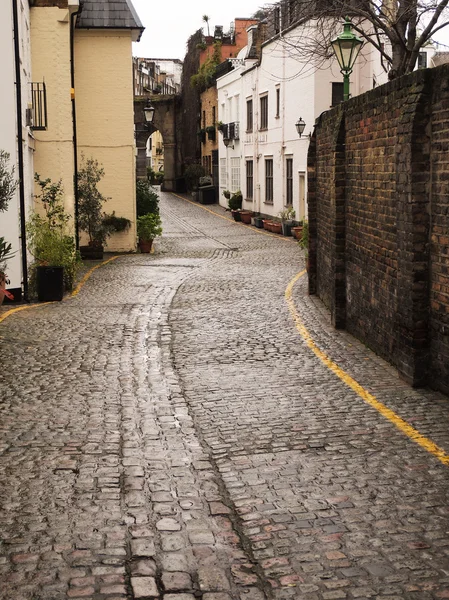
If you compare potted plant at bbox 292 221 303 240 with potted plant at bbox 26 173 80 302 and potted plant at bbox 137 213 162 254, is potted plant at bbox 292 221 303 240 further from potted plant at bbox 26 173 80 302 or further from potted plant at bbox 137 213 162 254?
potted plant at bbox 26 173 80 302

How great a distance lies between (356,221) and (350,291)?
97cm

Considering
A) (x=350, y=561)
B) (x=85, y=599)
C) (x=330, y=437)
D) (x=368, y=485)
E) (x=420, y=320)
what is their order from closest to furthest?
(x=85, y=599) → (x=350, y=561) → (x=368, y=485) → (x=330, y=437) → (x=420, y=320)

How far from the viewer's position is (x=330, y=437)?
6797 millimetres

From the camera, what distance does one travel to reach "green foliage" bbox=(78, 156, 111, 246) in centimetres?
2353

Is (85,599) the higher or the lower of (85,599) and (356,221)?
the lower

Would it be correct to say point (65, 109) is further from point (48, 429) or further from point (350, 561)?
point (350, 561)

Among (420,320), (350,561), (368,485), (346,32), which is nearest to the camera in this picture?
(350,561)

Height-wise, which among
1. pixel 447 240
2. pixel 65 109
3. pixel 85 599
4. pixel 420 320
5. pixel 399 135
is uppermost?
pixel 65 109

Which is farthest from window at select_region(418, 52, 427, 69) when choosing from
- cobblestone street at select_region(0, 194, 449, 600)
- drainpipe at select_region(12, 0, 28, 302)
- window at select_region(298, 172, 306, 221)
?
cobblestone street at select_region(0, 194, 449, 600)

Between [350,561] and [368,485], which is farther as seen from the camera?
[368,485]

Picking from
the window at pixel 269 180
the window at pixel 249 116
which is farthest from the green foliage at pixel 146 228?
the window at pixel 249 116

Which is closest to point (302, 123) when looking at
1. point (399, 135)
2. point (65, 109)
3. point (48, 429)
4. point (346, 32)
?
point (65, 109)

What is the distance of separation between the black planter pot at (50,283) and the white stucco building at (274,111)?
11.8 metres

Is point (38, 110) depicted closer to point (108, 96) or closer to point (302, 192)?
point (108, 96)
